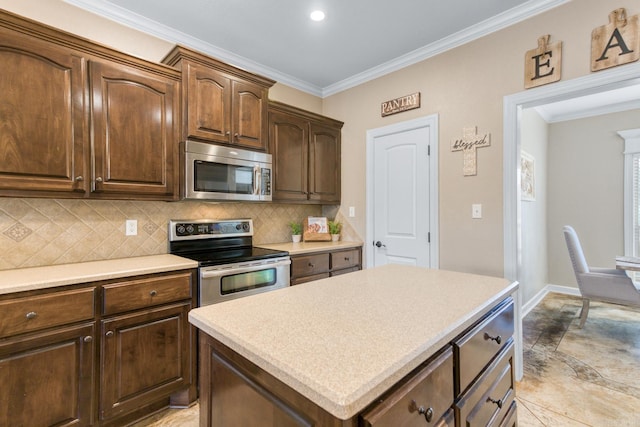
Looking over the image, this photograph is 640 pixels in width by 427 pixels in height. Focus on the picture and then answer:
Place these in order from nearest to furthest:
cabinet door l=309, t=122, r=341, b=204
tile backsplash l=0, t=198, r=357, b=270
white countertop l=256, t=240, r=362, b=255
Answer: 1. tile backsplash l=0, t=198, r=357, b=270
2. white countertop l=256, t=240, r=362, b=255
3. cabinet door l=309, t=122, r=341, b=204

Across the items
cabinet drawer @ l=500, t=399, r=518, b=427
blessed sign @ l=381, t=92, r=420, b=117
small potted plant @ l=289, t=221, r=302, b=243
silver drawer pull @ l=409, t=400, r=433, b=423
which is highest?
blessed sign @ l=381, t=92, r=420, b=117

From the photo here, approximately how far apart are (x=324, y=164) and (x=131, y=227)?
2016mm

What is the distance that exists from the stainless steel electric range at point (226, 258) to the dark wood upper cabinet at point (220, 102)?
783mm

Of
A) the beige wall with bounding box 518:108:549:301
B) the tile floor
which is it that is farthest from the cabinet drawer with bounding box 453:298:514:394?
the beige wall with bounding box 518:108:549:301

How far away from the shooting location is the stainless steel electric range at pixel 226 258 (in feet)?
6.96

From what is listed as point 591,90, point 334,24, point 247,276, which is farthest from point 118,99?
point 591,90

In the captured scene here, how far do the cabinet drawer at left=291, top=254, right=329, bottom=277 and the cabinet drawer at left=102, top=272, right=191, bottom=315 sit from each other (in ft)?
3.15

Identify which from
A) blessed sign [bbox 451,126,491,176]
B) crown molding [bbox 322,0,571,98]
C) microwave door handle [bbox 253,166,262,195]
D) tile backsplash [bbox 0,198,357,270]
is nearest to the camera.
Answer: tile backsplash [bbox 0,198,357,270]

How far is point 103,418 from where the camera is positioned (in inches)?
67.9

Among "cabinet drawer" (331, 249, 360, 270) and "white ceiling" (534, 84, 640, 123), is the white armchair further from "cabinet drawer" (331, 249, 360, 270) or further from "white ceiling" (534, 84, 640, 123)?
"cabinet drawer" (331, 249, 360, 270)

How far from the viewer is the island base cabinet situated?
677 mm

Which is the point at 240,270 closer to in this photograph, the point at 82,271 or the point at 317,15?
the point at 82,271

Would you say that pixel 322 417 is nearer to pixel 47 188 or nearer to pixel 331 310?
pixel 331 310

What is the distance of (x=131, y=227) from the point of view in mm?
2334
